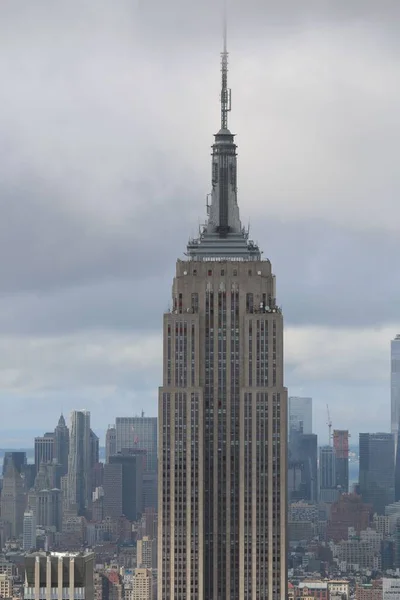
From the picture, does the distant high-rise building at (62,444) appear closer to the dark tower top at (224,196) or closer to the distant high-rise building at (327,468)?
the distant high-rise building at (327,468)

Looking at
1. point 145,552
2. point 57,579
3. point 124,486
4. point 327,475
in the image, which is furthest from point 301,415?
point 57,579

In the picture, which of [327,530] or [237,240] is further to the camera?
[327,530]

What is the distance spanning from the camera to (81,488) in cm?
13588

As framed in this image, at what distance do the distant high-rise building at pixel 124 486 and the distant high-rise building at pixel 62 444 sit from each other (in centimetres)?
266

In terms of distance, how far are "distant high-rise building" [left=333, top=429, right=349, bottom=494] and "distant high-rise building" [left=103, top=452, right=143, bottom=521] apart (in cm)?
1071

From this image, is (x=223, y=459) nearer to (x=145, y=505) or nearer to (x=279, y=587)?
(x=279, y=587)

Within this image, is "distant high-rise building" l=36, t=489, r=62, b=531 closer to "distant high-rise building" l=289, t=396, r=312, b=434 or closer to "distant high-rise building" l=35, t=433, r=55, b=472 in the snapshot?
"distant high-rise building" l=35, t=433, r=55, b=472

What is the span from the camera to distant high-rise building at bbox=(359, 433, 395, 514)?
13100cm

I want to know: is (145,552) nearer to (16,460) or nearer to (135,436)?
(135,436)

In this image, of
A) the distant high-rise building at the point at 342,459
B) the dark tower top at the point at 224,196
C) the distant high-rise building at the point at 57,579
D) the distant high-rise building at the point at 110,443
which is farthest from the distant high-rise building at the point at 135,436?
the distant high-rise building at the point at 57,579

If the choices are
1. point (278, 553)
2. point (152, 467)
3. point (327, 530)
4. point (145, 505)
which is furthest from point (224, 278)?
point (327, 530)

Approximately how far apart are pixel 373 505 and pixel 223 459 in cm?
6869

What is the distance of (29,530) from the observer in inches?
5172

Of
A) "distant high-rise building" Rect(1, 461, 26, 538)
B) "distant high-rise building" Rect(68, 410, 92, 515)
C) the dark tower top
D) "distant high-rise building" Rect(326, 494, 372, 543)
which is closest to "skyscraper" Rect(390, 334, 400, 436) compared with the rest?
"distant high-rise building" Rect(326, 494, 372, 543)
